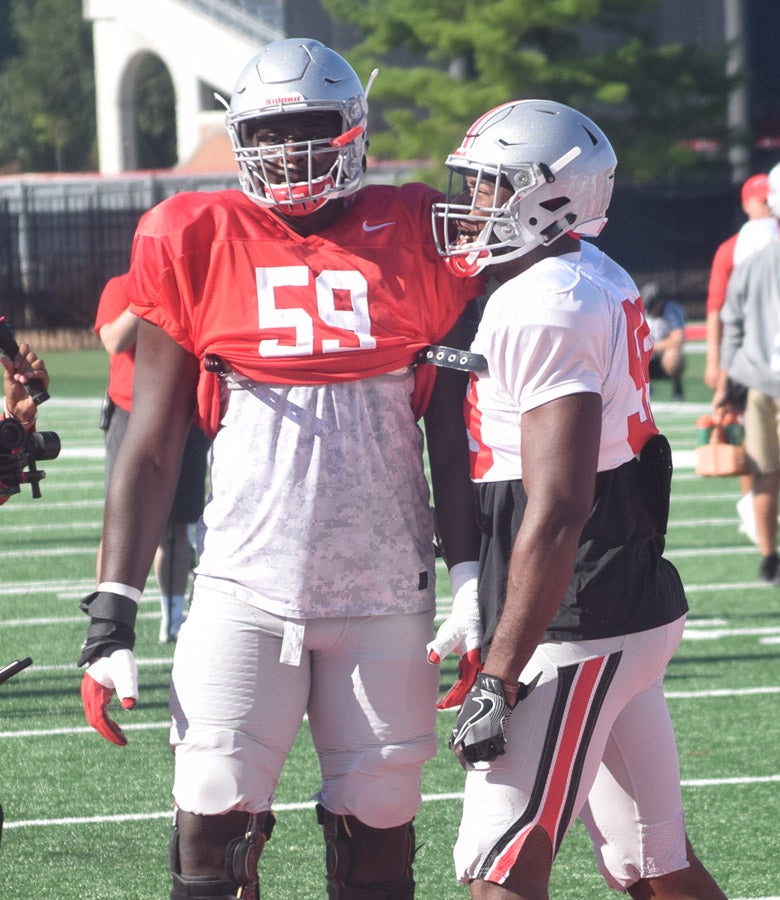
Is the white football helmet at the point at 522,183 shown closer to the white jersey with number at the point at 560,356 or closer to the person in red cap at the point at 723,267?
the white jersey with number at the point at 560,356

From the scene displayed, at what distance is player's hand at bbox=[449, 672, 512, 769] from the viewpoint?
3043 mm

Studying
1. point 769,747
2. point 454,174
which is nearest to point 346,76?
point 454,174

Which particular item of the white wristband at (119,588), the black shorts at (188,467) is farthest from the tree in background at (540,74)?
the white wristband at (119,588)

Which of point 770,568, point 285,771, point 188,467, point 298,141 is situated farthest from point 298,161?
point 770,568

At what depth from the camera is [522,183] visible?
3.26m

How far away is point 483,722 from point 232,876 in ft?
2.00

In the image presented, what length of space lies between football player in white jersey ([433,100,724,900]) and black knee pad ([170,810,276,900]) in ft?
1.39

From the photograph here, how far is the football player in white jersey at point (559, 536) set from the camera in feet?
10.1

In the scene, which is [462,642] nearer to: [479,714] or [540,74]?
[479,714]

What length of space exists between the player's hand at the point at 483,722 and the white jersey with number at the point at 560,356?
43 centimetres

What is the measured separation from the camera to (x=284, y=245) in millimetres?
3420

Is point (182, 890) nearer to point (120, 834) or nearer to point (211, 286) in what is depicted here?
point (211, 286)

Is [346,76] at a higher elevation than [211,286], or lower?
higher

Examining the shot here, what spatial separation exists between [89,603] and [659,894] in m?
1.30
